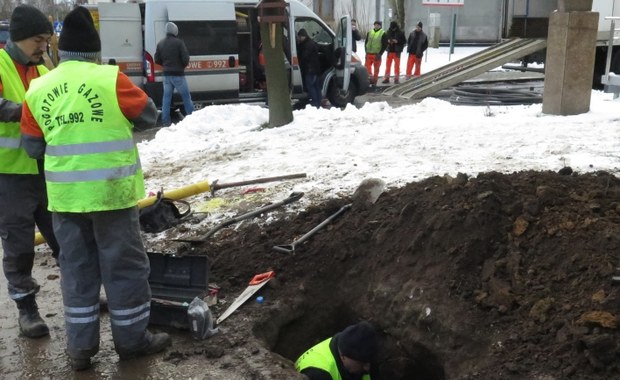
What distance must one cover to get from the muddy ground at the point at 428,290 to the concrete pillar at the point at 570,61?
469 centimetres

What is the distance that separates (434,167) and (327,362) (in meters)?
3.46

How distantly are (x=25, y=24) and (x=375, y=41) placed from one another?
55.4 feet

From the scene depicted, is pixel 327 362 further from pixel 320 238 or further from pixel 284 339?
pixel 320 238

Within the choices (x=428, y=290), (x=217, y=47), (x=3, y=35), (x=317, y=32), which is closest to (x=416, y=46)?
(x=317, y=32)

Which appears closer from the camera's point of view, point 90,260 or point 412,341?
point 90,260

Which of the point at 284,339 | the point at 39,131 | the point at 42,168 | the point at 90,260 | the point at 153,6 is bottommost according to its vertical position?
the point at 284,339

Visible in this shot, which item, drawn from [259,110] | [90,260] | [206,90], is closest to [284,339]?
[90,260]

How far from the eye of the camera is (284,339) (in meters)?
5.11

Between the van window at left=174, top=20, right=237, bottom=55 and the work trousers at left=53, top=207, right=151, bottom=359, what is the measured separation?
995 cm

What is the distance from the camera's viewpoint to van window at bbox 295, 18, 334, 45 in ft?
48.9

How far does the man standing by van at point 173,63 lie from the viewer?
40.9 feet

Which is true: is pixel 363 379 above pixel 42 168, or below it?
below

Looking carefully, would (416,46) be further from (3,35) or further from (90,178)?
(90,178)

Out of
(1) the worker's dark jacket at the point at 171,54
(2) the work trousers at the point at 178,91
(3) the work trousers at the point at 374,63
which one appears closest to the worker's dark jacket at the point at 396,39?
(3) the work trousers at the point at 374,63
